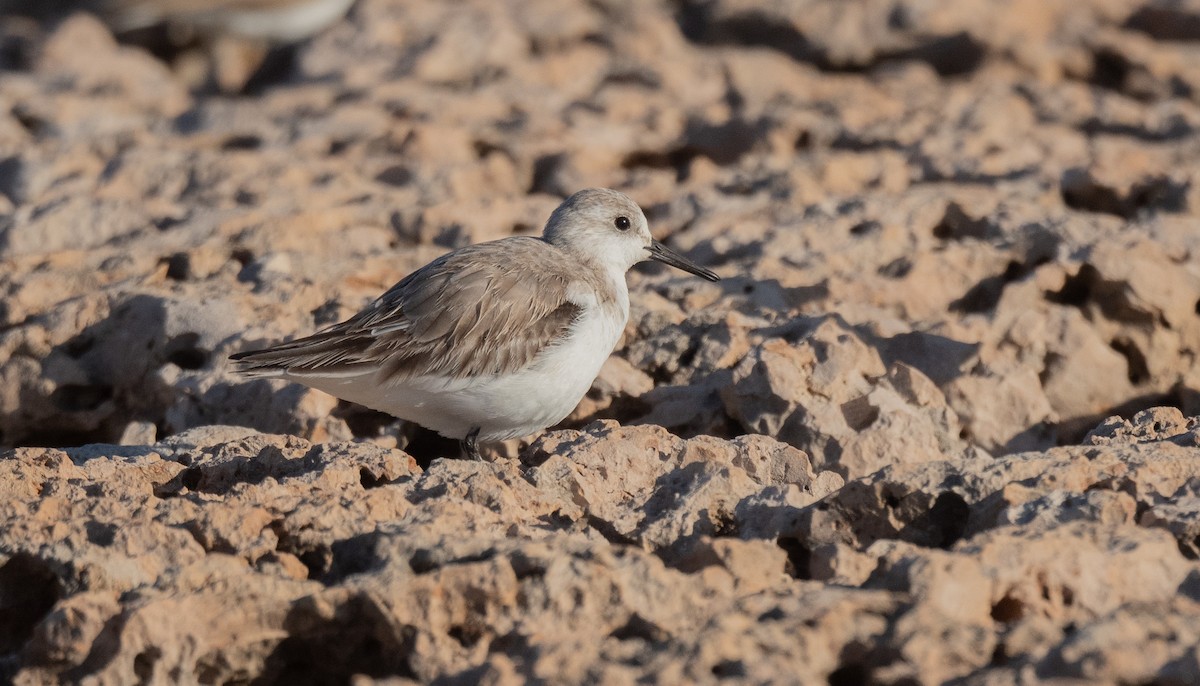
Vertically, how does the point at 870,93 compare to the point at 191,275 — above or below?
below

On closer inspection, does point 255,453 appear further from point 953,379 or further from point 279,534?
point 953,379

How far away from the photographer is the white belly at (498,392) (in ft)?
18.3

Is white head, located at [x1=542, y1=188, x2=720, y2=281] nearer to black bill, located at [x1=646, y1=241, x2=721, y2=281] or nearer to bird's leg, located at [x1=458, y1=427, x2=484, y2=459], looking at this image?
black bill, located at [x1=646, y1=241, x2=721, y2=281]

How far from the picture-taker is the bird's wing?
553 centimetres

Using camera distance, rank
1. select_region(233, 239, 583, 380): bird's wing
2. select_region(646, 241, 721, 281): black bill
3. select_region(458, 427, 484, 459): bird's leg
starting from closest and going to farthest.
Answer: select_region(233, 239, 583, 380): bird's wing < select_region(458, 427, 484, 459): bird's leg < select_region(646, 241, 721, 281): black bill

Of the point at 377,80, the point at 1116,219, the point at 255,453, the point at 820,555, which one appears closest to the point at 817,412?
the point at 820,555

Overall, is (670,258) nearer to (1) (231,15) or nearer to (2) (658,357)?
(2) (658,357)

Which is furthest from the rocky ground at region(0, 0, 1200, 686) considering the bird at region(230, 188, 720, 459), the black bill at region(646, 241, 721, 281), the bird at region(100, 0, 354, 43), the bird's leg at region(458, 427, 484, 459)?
the bird at region(100, 0, 354, 43)

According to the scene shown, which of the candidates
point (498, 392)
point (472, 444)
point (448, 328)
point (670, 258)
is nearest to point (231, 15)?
point (670, 258)

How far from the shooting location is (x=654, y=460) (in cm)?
500

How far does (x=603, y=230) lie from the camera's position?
671 cm

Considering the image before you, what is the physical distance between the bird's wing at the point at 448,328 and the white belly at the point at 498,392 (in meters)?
0.05

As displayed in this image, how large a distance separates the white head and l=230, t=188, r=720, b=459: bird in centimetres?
63

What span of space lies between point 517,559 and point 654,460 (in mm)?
1309
